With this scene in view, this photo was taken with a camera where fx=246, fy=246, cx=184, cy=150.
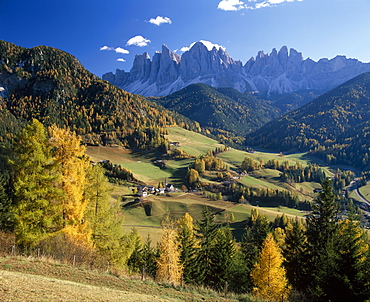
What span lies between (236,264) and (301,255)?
1265 centimetres

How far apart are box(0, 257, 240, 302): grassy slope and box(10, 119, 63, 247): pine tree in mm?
2593

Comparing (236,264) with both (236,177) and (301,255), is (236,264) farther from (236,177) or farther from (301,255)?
(236,177)

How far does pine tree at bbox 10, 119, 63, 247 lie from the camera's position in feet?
68.4

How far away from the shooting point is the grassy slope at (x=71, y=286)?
43.3ft

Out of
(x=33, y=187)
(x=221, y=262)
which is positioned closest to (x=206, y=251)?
(x=221, y=262)

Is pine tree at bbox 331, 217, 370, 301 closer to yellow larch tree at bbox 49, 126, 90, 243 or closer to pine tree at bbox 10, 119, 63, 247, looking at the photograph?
yellow larch tree at bbox 49, 126, 90, 243

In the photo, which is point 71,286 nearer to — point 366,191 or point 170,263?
point 170,263

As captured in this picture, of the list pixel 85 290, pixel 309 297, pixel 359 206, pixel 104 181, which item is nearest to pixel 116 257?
pixel 104 181

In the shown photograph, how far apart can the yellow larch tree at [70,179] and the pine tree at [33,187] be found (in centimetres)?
67

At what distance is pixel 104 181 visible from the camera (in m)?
26.3

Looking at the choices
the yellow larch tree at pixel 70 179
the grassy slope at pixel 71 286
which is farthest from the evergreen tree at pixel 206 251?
the yellow larch tree at pixel 70 179

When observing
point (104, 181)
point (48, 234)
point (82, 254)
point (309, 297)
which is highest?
point (104, 181)

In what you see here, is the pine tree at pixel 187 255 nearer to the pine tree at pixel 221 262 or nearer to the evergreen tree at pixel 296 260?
the pine tree at pixel 221 262

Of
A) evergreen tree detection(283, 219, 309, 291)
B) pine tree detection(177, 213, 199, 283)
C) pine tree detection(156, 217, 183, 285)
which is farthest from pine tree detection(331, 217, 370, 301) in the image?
pine tree detection(177, 213, 199, 283)
